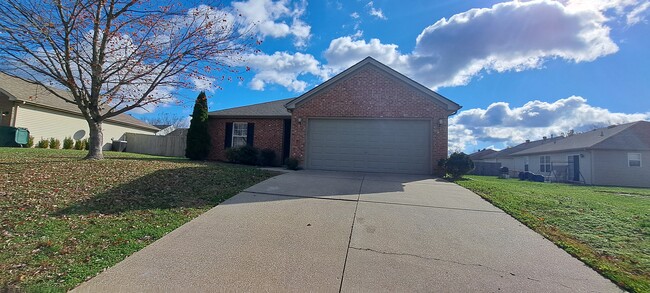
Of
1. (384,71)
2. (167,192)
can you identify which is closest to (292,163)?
(384,71)

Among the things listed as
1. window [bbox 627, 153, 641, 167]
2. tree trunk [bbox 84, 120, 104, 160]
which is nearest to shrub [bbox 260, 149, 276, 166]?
tree trunk [bbox 84, 120, 104, 160]

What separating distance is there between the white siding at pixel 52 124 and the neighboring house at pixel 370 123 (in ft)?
52.6

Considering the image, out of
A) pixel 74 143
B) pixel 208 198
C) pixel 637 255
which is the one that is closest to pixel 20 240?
pixel 208 198

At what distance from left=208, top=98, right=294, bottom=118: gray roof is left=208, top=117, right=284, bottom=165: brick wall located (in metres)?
0.29

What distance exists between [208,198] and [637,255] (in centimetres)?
709

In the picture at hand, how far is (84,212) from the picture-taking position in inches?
185

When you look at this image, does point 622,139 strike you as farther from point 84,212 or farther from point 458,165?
point 84,212

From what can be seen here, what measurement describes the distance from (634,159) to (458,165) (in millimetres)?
15919

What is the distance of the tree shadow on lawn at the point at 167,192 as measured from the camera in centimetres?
508

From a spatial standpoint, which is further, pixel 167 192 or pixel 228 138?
pixel 228 138

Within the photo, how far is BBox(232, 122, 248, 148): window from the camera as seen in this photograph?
49.0 ft

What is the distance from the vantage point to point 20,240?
357cm

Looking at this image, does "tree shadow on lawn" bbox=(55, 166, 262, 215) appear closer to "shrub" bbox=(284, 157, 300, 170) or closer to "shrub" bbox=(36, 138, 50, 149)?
"shrub" bbox=(284, 157, 300, 170)

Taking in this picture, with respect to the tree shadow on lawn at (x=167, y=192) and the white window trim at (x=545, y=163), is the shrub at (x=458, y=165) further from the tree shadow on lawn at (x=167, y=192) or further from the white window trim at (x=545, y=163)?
the white window trim at (x=545, y=163)
